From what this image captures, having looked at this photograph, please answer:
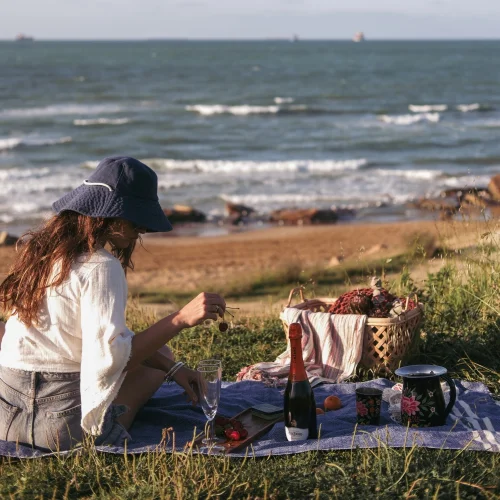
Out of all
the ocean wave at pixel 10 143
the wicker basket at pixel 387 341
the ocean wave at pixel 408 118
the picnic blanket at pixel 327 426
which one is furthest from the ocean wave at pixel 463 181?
the picnic blanket at pixel 327 426

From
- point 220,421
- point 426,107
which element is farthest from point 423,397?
point 426,107

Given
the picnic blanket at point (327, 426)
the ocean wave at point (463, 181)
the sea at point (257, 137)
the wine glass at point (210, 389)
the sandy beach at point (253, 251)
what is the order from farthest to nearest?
the ocean wave at point (463, 181), the sea at point (257, 137), the sandy beach at point (253, 251), the picnic blanket at point (327, 426), the wine glass at point (210, 389)

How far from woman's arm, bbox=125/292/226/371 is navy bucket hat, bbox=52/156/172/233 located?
0.37 m

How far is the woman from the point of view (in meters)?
3.61

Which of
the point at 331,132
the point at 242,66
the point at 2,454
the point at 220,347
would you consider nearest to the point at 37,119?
the point at 331,132

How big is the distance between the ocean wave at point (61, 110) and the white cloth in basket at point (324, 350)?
30.9 m

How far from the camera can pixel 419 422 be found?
13.7ft

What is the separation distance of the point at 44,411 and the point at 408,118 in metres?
31.7

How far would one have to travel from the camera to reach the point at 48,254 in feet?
12.1

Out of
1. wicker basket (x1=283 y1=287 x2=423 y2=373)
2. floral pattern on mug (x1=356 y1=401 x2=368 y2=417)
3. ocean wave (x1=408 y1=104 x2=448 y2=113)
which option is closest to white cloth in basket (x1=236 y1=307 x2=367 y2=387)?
wicker basket (x1=283 y1=287 x2=423 y2=373)

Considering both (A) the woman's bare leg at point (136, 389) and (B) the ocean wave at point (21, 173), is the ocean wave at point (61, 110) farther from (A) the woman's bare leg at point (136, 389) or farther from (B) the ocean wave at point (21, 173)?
(A) the woman's bare leg at point (136, 389)

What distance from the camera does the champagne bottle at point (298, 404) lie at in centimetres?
398

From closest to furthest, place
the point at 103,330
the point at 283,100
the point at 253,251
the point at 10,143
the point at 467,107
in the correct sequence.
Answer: the point at 103,330 < the point at 253,251 < the point at 10,143 < the point at 467,107 < the point at 283,100

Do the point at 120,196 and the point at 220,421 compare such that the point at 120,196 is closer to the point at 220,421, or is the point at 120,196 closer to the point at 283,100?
the point at 220,421
